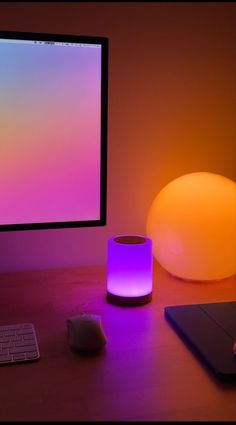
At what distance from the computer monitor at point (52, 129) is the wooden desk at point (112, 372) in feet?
0.57

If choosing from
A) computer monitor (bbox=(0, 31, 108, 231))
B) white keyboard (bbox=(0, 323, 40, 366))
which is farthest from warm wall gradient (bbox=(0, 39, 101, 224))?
white keyboard (bbox=(0, 323, 40, 366))

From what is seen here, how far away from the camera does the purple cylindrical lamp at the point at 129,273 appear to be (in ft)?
2.98

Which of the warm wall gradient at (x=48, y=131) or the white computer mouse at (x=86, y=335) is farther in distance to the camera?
the warm wall gradient at (x=48, y=131)

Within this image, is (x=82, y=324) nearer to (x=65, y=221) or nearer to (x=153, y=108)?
(x=65, y=221)

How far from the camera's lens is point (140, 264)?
917 millimetres

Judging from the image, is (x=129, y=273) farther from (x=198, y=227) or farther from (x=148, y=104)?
(x=148, y=104)

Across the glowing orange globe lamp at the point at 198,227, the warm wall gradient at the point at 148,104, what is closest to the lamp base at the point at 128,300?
the glowing orange globe lamp at the point at 198,227

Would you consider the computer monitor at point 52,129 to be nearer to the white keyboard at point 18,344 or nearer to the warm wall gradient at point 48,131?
the warm wall gradient at point 48,131

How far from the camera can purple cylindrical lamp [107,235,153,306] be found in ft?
2.98

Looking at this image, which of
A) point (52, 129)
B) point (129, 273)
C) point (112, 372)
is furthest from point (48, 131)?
point (112, 372)

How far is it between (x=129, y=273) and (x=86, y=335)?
231 mm

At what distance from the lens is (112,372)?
655 millimetres

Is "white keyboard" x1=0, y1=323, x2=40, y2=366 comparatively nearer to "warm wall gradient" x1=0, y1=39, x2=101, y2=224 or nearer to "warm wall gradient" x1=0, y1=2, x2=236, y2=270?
"warm wall gradient" x1=0, y1=39, x2=101, y2=224

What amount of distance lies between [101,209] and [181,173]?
33 cm
